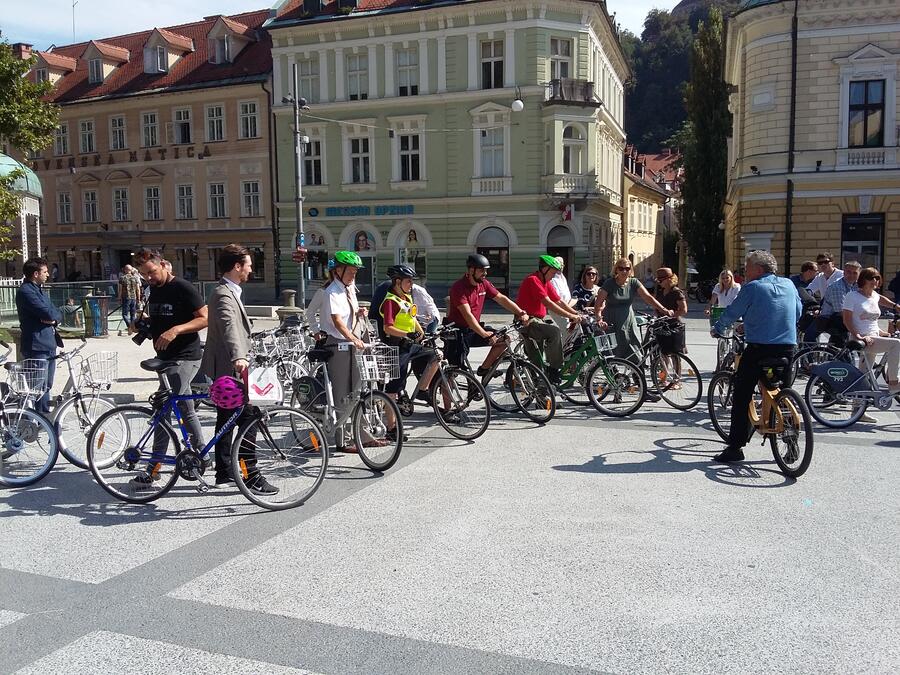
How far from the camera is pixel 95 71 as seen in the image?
4484 cm

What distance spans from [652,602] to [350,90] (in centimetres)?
3531

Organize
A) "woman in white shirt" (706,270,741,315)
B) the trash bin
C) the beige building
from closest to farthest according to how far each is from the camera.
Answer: "woman in white shirt" (706,270,741,315)
the trash bin
the beige building

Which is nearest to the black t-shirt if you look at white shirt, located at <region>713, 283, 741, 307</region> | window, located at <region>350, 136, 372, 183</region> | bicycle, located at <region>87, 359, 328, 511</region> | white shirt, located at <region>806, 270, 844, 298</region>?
bicycle, located at <region>87, 359, 328, 511</region>

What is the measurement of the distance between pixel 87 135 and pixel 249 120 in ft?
35.2

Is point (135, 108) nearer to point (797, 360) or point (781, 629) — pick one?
point (797, 360)

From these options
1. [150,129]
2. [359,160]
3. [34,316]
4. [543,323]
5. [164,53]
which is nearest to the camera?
[34,316]

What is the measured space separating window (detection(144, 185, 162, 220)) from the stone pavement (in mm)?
38302

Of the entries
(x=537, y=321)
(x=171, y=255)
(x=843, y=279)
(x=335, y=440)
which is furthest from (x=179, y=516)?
(x=171, y=255)

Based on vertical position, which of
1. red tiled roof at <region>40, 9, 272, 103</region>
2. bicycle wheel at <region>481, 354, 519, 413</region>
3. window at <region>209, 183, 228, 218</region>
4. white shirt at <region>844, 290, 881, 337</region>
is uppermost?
red tiled roof at <region>40, 9, 272, 103</region>

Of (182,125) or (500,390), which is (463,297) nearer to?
(500,390)

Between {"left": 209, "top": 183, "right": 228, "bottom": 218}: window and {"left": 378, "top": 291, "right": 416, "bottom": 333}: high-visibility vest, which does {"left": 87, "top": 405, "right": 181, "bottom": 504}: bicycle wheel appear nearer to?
{"left": 378, "top": 291, "right": 416, "bottom": 333}: high-visibility vest

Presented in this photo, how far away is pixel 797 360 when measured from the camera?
9.39 m

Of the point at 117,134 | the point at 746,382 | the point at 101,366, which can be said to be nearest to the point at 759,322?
the point at 746,382

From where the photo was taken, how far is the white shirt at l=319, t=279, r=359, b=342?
7.37m
